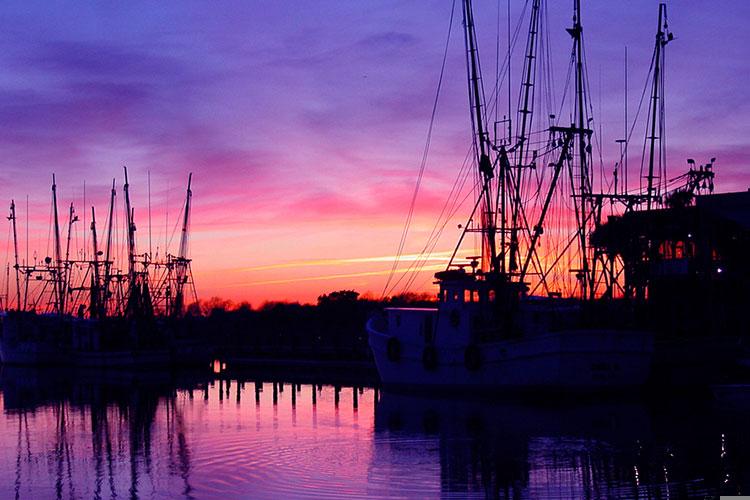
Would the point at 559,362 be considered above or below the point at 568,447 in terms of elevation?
above

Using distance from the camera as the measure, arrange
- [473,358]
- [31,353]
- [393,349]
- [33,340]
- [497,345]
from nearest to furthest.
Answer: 1. [497,345]
2. [473,358]
3. [393,349]
4. [31,353]
5. [33,340]

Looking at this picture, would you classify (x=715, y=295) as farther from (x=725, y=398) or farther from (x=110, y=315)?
(x=110, y=315)

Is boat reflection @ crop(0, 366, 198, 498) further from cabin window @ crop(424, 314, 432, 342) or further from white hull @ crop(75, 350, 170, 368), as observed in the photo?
white hull @ crop(75, 350, 170, 368)

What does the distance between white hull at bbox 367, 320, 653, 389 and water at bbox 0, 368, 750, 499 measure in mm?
1251

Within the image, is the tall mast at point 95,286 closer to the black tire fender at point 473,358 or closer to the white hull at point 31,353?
the white hull at point 31,353

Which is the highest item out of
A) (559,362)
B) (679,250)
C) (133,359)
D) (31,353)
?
(679,250)

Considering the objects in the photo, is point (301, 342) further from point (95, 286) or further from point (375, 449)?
point (375, 449)

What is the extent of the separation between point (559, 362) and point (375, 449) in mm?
13422

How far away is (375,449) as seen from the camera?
30828 millimetres

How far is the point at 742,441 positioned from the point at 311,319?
117520 mm

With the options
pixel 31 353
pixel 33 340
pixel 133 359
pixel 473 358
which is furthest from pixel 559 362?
pixel 33 340

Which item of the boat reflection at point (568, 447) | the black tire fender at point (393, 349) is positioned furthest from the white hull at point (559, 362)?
the black tire fender at point (393, 349)

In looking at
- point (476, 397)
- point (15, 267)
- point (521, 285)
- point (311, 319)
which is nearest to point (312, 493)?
point (476, 397)

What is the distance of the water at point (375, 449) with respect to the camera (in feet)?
79.4
